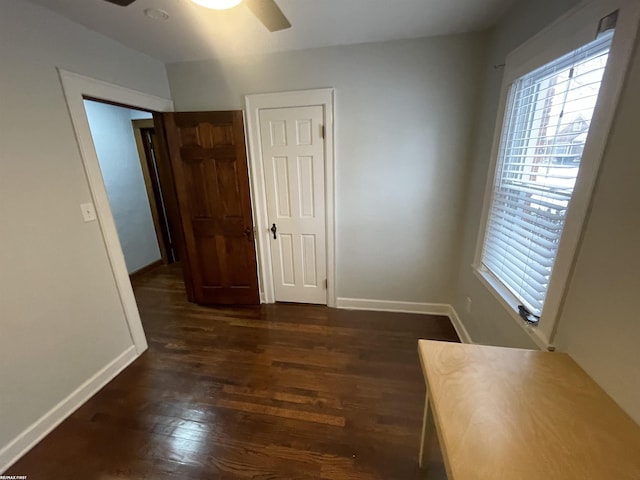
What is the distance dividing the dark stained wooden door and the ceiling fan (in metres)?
1.19

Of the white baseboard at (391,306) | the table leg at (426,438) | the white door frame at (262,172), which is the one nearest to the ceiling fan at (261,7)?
the white door frame at (262,172)

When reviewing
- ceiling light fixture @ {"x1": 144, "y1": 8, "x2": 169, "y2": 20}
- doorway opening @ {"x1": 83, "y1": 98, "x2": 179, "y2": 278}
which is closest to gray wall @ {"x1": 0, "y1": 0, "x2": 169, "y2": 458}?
ceiling light fixture @ {"x1": 144, "y1": 8, "x2": 169, "y2": 20}

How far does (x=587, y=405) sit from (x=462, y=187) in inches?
69.8

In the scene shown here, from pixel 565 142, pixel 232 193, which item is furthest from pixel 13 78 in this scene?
pixel 565 142

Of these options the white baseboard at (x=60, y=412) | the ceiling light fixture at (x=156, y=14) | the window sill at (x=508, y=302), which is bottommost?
the white baseboard at (x=60, y=412)

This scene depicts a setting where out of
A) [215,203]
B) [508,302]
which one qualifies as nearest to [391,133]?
[508,302]

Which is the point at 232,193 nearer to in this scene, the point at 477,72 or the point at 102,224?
the point at 102,224

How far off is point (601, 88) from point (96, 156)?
272 cm

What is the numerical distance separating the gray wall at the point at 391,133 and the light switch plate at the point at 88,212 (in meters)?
1.33

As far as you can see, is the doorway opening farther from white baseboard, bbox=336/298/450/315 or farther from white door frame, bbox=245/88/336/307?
white baseboard, bbox=336/298/450/315

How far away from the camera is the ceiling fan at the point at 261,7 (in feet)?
3.54

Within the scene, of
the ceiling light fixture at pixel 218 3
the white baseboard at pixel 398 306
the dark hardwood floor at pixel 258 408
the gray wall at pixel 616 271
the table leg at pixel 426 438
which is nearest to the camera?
the gray wall at pixel 616 271

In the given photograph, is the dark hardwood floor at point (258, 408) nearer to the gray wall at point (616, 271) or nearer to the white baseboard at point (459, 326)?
the white baseboard at point (459, 326)

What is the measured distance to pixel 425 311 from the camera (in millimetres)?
2666
